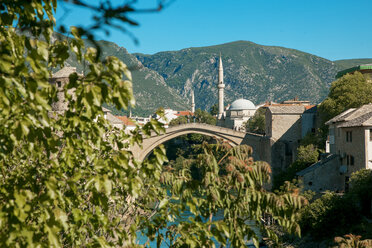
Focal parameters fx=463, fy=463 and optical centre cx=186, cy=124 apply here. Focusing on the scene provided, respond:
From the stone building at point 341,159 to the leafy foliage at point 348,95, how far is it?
147 inches

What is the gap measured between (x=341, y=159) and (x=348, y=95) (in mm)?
7215

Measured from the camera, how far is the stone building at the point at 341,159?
85.1ft

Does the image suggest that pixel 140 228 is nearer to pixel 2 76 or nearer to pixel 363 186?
pixel 2 76

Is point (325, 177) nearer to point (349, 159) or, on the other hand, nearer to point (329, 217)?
point (349, 159)

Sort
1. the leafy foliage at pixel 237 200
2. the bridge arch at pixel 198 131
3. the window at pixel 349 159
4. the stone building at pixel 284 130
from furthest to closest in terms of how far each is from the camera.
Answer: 1. the bridge arch at pixel 198 131
2. the stone building at pixel 284 130
3. the window at pixel 349 159
4. the leafy foliage at pixel 237 200

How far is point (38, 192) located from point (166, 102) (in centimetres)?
15224

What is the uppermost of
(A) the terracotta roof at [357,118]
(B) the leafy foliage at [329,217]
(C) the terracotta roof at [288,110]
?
(C) the terracotta roof at [288,110]

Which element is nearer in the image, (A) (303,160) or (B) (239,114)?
(A) (303,160)

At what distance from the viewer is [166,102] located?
156 meters

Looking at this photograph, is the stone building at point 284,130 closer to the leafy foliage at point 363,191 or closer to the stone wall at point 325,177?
the stone wall at point 325,177

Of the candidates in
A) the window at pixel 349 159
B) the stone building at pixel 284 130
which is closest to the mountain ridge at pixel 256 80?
the stone building at pixel 284 130

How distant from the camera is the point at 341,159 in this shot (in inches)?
1121

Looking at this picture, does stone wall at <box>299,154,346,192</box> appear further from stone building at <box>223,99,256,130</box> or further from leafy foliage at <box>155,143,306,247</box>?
stone building at <box>223,99,256,130</box>

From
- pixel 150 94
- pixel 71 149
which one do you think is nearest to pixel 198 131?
pixel 71 149
